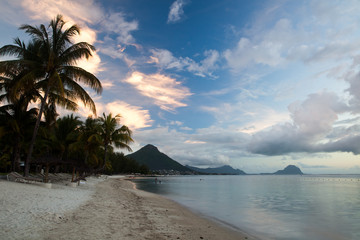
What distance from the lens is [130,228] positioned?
7344 mm

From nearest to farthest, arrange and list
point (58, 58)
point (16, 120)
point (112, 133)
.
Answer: point (58, 58), point (16, 120), point (112, 133)

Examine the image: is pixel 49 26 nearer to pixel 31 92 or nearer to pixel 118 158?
pixel 31 92

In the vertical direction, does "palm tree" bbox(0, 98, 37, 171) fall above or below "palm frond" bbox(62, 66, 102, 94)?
below

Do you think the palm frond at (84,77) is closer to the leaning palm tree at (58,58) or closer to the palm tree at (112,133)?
the leaning palm tree at (58,58)

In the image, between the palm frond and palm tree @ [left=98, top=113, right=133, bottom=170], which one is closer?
the palm frond

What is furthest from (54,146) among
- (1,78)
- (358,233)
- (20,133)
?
(358,233)

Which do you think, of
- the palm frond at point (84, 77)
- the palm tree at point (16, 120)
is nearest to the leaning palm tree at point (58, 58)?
the palm frond at point (84, 77)

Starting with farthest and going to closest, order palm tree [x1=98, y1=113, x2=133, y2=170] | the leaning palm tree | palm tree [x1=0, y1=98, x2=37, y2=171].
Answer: palm tree [x1=98, y1=113, x2=133, y2=170], palm tree [x1=0, y1=98, x2=37, y2=171], the leaning palm tree

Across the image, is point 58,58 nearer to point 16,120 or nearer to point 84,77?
point 84,77

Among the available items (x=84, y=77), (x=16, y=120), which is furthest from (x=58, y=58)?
(x=16, y=120)

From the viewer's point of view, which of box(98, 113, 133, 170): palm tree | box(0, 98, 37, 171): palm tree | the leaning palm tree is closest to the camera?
the leaning palm tree

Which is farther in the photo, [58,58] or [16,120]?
[16,120]

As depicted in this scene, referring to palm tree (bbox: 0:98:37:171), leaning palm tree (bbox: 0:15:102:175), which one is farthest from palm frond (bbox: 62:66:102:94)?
palm tree (bbox: 0:98:37:171)

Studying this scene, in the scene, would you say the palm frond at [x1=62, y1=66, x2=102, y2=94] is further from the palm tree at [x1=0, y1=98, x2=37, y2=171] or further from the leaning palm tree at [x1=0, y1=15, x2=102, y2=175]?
the palm tree at [x1=0, y1=98, x2=37, y2=171]
